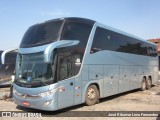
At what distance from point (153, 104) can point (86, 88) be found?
3.46 metres

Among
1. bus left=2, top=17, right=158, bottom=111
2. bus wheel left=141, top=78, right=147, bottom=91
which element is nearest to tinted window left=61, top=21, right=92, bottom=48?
bus left=2, top=17, right=158, bottom=111

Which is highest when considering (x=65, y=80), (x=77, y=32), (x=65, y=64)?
(x=77, y=32)

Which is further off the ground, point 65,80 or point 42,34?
point 42,34

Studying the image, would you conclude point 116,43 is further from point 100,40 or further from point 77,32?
point 77,32

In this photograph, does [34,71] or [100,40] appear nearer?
[34,71]

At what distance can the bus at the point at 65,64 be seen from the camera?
9.66m

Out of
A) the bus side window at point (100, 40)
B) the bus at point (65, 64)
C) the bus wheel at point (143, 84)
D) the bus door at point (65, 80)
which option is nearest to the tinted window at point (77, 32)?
the bus at point (65, 64)

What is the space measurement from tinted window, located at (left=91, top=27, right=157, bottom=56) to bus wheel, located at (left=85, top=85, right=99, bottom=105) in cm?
168

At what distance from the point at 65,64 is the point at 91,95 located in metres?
2.44

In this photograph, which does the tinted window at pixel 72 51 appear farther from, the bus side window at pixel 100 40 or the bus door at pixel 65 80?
the bus side window at pixel 100 40

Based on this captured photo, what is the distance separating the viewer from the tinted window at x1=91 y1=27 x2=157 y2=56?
1226cm

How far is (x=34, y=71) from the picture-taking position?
998 centimetres

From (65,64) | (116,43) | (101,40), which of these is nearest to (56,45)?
(65,64)

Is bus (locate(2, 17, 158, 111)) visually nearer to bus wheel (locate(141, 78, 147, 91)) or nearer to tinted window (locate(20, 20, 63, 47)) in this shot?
tinted window (locate(20, 20, 63, 47))
